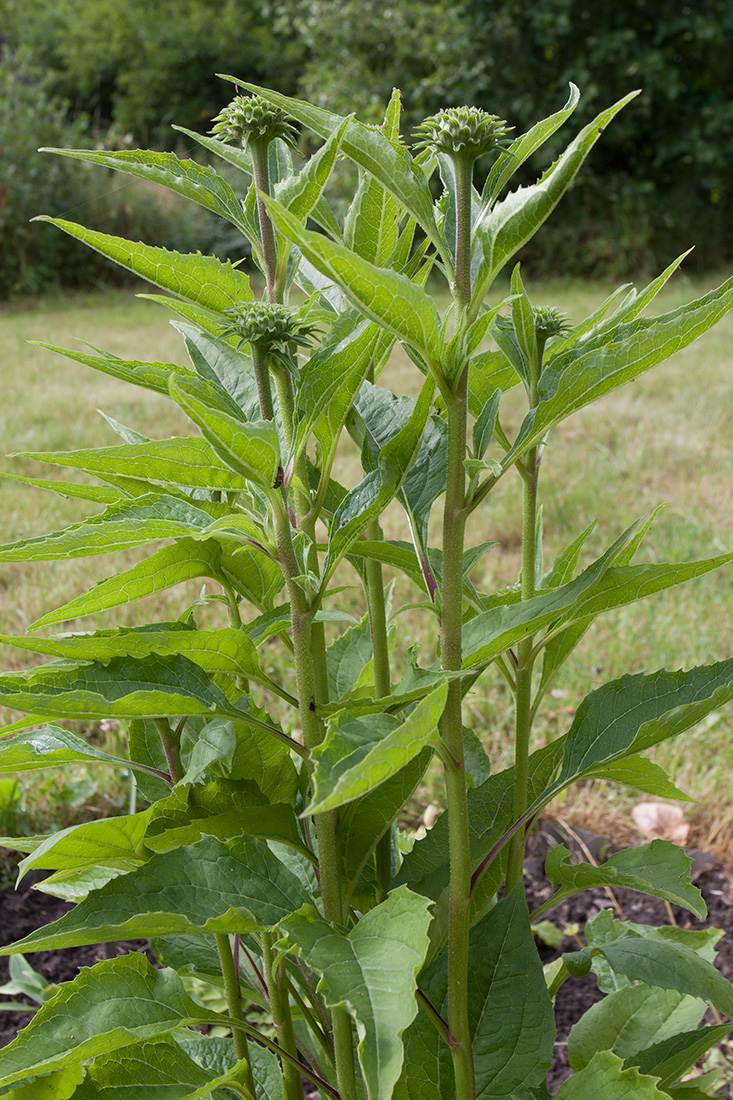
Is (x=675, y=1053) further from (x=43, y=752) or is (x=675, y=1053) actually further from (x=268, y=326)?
(x=268, y=326)

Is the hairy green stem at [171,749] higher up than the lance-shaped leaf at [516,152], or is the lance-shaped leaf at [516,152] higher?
the lance-shaped leaf at [516,152]

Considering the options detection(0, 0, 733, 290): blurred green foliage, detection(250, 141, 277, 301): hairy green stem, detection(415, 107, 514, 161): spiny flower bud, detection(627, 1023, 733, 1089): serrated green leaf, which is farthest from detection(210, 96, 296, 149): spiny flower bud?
detection(0, 0, 733, 290): blurred green foliage

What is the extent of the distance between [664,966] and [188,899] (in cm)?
52

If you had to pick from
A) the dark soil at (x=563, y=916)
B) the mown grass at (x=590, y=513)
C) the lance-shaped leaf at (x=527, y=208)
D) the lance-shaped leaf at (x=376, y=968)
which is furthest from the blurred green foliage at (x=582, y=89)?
the lance-shaped leaf at (x=376, y=968)

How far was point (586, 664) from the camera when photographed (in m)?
2.62

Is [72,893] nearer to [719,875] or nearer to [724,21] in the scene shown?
[719,875]

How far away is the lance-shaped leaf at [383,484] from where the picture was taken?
81 centimetres

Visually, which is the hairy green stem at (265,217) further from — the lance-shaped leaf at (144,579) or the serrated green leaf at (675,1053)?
the serrated green leaf at (675,1053)

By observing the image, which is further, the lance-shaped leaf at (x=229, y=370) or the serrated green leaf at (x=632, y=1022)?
the serrated green leaf at (x=632, y=1022)

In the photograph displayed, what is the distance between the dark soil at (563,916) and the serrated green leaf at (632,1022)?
497 millimetres

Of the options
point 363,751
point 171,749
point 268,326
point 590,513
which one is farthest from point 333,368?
point 590,513

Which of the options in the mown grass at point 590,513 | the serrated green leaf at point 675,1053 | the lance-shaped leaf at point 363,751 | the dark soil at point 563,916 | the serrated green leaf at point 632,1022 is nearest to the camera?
the lance-shaped leaf at point 363,751

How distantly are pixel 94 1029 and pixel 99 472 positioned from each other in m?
0.50

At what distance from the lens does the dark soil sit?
70.3 inches
